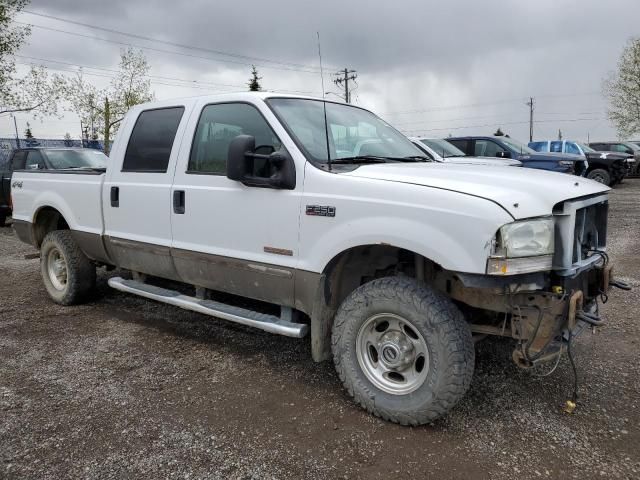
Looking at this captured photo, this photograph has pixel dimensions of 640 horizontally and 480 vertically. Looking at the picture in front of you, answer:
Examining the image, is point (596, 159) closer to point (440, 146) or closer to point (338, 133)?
point (440, 146)

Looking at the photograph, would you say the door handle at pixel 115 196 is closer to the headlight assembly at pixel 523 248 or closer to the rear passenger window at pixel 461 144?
the headlight assembly at pixel 523 248

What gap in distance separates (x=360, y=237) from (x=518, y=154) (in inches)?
437

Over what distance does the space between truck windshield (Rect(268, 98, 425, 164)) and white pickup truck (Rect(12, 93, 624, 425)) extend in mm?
17

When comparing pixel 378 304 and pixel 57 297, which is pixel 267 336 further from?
pixel 57 297

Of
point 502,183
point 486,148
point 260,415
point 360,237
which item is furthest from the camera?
point 486,148

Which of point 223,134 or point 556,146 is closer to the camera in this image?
point 223,134

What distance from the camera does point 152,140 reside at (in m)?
4.38

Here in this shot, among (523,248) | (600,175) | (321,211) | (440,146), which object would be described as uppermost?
(440,146)

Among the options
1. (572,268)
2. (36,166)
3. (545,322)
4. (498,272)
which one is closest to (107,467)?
(498,272)

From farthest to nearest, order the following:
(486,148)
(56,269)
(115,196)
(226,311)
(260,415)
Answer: (486,148) < (56,269) < (115,196) < (226,311) < (260,415)

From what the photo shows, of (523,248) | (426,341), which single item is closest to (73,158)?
(426,341)

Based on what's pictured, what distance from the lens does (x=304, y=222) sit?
10.7 feet

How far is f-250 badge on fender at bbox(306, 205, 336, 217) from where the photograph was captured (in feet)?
10.2

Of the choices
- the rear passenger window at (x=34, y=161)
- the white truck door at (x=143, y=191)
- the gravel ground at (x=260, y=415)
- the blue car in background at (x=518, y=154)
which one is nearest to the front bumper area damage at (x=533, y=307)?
the gravel ground at (x=260, y=415)
